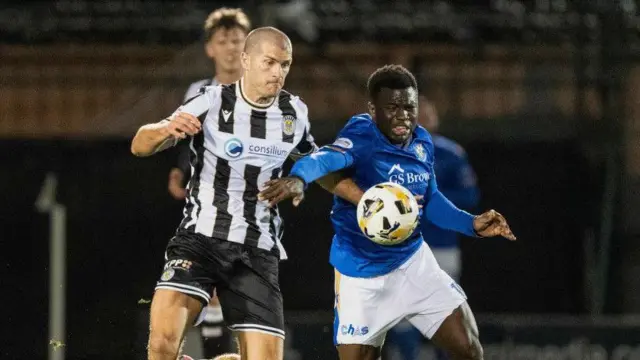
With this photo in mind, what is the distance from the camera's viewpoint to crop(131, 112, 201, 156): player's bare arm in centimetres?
548

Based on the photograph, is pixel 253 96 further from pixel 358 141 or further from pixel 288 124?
pixel 358 141

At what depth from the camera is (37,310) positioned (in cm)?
853

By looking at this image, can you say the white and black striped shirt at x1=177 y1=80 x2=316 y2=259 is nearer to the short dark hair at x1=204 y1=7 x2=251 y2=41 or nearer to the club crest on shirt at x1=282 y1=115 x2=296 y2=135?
the club crest on shirt at x1=282 y1=115 x2=296 y2=135

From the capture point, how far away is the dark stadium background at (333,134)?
28.2 ft

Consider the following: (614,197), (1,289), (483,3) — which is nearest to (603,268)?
(614,197)

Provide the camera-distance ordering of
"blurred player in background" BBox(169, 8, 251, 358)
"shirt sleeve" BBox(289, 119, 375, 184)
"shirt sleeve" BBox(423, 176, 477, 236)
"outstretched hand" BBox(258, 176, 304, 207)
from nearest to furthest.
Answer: "outstretched hand" BBox(258, 176, 304, 207)
"shirt sleeve" BBox(289, 119, 375, 184)
"shirt sleeve" BBox(423, 176, 477, 236)
"blurred player in background" BBox(169, 8, 251, 358)

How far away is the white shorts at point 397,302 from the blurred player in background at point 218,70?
54.2 inches

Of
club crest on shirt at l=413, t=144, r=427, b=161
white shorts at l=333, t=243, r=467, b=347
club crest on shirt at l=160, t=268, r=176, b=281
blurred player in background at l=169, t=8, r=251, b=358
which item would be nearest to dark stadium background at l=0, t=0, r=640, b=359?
blurred player in background at l=169, t=8, r=251, b=358

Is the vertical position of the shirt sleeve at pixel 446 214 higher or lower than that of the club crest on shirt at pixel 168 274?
higher

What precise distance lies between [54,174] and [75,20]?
1.85 m

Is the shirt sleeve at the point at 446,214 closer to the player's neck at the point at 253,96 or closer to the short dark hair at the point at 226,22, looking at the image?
the player's neck at the point at 253,96

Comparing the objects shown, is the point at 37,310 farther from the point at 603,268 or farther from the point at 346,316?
the point at 603,268

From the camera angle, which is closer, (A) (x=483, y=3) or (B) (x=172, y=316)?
(B) (x=172, y=316)

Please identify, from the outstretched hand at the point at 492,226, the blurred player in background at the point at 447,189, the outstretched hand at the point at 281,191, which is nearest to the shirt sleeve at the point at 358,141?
the outstretched hand at the point at 281,191
